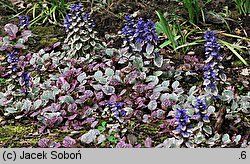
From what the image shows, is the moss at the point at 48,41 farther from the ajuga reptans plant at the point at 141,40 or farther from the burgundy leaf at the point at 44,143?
the burgundy leaf at the point at 44,143

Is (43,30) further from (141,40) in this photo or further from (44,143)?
(44,143)

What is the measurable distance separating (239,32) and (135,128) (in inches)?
65.9

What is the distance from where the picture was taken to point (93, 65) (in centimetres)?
430

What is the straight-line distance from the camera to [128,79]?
4012 mm

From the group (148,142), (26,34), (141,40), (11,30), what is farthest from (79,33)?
(148,142)

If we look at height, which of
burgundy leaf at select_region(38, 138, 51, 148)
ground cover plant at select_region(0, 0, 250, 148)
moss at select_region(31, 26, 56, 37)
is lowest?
burgundy leaf at select_region(38, 138, 51, 148)

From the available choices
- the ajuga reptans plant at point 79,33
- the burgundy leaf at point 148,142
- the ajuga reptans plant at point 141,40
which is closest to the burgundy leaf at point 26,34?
the ajuga reptans plant at point 79,33

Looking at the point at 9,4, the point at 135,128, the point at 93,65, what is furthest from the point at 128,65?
the point at 9,4

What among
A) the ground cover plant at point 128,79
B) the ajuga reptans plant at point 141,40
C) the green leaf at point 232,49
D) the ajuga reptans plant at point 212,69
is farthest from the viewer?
the green leaf at point 232,49

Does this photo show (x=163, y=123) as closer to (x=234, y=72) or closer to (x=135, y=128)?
(x=135, y=128)

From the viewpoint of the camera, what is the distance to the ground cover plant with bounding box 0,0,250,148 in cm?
348

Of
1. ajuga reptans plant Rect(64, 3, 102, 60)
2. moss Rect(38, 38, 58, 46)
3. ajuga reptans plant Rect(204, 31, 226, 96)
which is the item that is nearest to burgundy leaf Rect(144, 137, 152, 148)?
ajuga reptans plant Rect(204, 31, 226, 96)

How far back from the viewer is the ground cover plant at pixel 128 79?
3.48m

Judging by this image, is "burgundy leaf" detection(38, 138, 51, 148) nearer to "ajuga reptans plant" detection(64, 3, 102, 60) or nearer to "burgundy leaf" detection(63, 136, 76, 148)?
"burgundy leaf" detection(63, 136, 76, 148)
